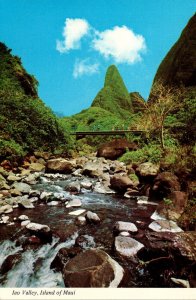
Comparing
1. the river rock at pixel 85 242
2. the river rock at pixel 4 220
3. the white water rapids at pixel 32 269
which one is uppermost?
the river rock at pixel 4 220

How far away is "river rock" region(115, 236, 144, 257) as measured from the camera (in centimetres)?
381

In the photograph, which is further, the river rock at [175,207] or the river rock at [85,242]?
the river rock at [175,207]

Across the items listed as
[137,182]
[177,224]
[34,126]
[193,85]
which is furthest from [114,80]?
[177,224]

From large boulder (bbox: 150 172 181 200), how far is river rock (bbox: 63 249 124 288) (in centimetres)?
323

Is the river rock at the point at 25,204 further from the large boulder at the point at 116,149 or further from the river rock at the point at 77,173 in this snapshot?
the large boulder at the point at 116,149

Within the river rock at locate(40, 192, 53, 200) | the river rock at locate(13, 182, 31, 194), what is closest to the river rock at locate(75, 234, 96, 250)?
the river rock at locate(40, 192, 53, 200)

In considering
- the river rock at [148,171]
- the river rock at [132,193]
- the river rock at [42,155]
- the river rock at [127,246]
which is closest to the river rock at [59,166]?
the river rock at [42,155]

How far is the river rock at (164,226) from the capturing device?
15.1 ft

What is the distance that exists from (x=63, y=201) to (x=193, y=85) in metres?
22.3

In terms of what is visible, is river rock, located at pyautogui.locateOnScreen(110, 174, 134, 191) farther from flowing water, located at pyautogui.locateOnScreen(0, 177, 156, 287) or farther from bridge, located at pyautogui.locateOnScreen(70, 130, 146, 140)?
bridge, located at pyautogui.locateOnScreen(70, 130, 146, 140)

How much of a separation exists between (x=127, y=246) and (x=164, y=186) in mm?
2853

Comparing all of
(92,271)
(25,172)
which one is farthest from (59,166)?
(92,271)

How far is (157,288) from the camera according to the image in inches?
118

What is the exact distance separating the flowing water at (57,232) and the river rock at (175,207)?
36cm
